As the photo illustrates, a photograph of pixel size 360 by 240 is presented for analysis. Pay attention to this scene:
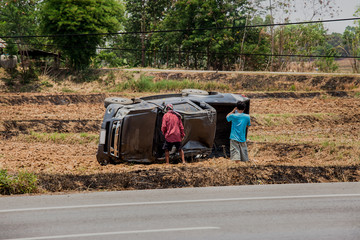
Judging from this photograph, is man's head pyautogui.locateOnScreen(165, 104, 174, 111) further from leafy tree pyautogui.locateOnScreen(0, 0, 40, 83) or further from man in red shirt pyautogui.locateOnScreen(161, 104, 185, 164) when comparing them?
leafy tree pyautogui.locateOnScreen(0, 0, 40, 83)

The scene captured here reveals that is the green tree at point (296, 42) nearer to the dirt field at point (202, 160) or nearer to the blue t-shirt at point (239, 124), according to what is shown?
the dirt field at point (202, 160)

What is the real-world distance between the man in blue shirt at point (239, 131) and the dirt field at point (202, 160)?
0.39 metres

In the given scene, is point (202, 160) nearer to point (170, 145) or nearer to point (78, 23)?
point (170, 145)

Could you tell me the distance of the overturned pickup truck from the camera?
10422 mm

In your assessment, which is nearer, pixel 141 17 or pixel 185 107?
pixel 185 107

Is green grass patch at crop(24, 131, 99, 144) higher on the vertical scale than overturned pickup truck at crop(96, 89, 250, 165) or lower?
lower

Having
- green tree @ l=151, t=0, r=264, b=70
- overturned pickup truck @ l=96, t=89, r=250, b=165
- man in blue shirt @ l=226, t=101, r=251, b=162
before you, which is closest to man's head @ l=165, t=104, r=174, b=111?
overturned pickup truck @ l=96, t=89, r=250, b=165

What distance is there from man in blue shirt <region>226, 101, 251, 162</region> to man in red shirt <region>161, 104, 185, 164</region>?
4.26 feet

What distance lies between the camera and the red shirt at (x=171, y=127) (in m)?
10.4

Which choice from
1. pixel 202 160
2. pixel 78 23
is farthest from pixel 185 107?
pixel 78 23

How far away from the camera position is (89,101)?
2633 cm

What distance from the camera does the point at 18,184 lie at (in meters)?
8.71

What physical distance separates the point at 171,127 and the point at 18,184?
3.92 meters

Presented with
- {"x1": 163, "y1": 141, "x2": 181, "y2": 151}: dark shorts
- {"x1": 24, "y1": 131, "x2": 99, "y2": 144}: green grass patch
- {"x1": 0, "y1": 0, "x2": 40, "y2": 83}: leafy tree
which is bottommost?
{"x1": 24, "y1": 131, "x2": 99, "y2": 144}: green grass patch
